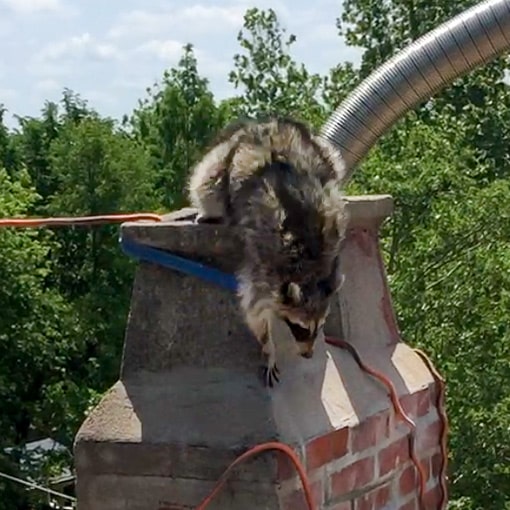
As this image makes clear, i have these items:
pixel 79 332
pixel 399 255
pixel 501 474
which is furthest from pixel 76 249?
pixel 501 474

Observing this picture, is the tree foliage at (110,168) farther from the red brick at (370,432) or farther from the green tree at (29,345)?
the red brick at (370,432)

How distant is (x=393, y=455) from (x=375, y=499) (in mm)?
107

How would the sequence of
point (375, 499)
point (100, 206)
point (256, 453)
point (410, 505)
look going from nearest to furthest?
point (256, 453) < point (375, 499) < point (410, 505) < point (100, 206)

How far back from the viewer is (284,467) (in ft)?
5.78

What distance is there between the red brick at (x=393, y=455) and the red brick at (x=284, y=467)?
0.36 m

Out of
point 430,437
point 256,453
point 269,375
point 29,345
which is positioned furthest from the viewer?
point 29,345

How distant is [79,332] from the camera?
17.6 meters

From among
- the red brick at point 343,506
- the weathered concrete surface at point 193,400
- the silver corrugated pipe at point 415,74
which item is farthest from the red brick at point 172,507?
the silver corrugated pipe at point 415,74

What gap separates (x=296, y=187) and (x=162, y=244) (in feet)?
0.97

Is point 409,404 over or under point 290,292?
under

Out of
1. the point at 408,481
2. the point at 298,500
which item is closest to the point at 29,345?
the point at 408,481

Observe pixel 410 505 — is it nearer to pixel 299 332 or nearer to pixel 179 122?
pixel 299 332

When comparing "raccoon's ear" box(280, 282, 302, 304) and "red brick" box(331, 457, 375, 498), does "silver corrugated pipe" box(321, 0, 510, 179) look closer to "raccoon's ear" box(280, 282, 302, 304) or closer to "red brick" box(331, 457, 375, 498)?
"raccoon's ear" box(280, 282, 302, 304)

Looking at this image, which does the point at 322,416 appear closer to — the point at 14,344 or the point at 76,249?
the point at 14,344
